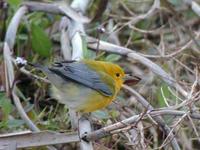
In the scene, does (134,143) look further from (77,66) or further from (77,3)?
(77,3)

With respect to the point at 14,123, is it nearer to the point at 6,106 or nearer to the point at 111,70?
the point at 6,106

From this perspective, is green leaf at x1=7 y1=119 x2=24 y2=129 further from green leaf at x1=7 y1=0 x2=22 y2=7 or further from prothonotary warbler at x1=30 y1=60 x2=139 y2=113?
green leaf at x1=7 y1=0 x2=22 y2=7

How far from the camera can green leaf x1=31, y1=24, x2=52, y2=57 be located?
163 inches

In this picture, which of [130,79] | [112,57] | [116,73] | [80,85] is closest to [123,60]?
[112,57]

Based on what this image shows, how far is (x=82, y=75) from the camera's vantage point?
11.4 ft

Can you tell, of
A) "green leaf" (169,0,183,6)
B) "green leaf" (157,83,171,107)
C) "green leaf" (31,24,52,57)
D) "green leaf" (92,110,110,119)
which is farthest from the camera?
"green leaf" (169,0,183,6)

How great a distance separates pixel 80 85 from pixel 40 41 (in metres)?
0.84

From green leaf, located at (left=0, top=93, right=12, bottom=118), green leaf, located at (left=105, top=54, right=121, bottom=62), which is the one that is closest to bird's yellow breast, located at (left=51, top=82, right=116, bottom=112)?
green leaf, located at (left=0, top=93, right=12, bottom=118)

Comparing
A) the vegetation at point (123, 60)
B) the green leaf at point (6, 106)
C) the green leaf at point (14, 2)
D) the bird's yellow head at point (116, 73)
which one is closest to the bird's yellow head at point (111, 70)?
the bird's yellow head at point (116, 73)

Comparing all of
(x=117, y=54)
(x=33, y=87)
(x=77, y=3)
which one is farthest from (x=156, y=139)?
(x=77, y=3)

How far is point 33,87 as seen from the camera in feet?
13.0

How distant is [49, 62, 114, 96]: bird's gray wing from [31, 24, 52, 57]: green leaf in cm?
71

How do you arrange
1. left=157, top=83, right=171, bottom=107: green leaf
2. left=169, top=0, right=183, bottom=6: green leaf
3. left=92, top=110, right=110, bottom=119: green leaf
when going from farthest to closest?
left=169, top=0, right=183, bottom=6: green leaf
left=157, top=83, right=171, bottom=107: green leaf
left=92, top=110, right=110, bottom=119: green leaf

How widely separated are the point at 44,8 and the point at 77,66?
0.91 meters
